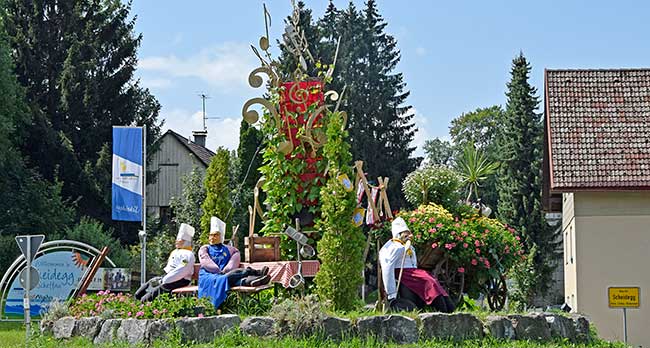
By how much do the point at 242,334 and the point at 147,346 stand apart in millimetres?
1233

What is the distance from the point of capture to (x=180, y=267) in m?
15.9

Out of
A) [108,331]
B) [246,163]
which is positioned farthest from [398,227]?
[246,163]

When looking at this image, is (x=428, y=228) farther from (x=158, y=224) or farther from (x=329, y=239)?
(x=158, y=224)

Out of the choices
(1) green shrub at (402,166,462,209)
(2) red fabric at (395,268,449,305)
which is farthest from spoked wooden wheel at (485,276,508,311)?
(2) red fabric at (395,268,449,305)

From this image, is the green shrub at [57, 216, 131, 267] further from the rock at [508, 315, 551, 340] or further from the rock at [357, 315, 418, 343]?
the rock at [508, 315, 551, 340]

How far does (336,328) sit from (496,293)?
5.21 m

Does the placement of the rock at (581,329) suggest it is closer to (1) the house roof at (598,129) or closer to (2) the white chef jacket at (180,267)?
(2) the white chef jacket at (180,267)

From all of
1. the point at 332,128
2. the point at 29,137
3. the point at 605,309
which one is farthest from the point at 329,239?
the point at 29,137

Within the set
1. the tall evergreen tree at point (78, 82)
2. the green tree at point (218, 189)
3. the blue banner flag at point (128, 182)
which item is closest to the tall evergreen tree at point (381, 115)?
the tall evergreen tree at point (78, 82)

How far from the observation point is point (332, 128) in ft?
51.9

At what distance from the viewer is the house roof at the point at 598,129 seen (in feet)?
86.9

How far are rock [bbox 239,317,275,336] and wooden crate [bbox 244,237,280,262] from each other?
3036 mm

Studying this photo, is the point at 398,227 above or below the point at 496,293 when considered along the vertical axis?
above

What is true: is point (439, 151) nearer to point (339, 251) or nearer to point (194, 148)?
point (194, 148)
